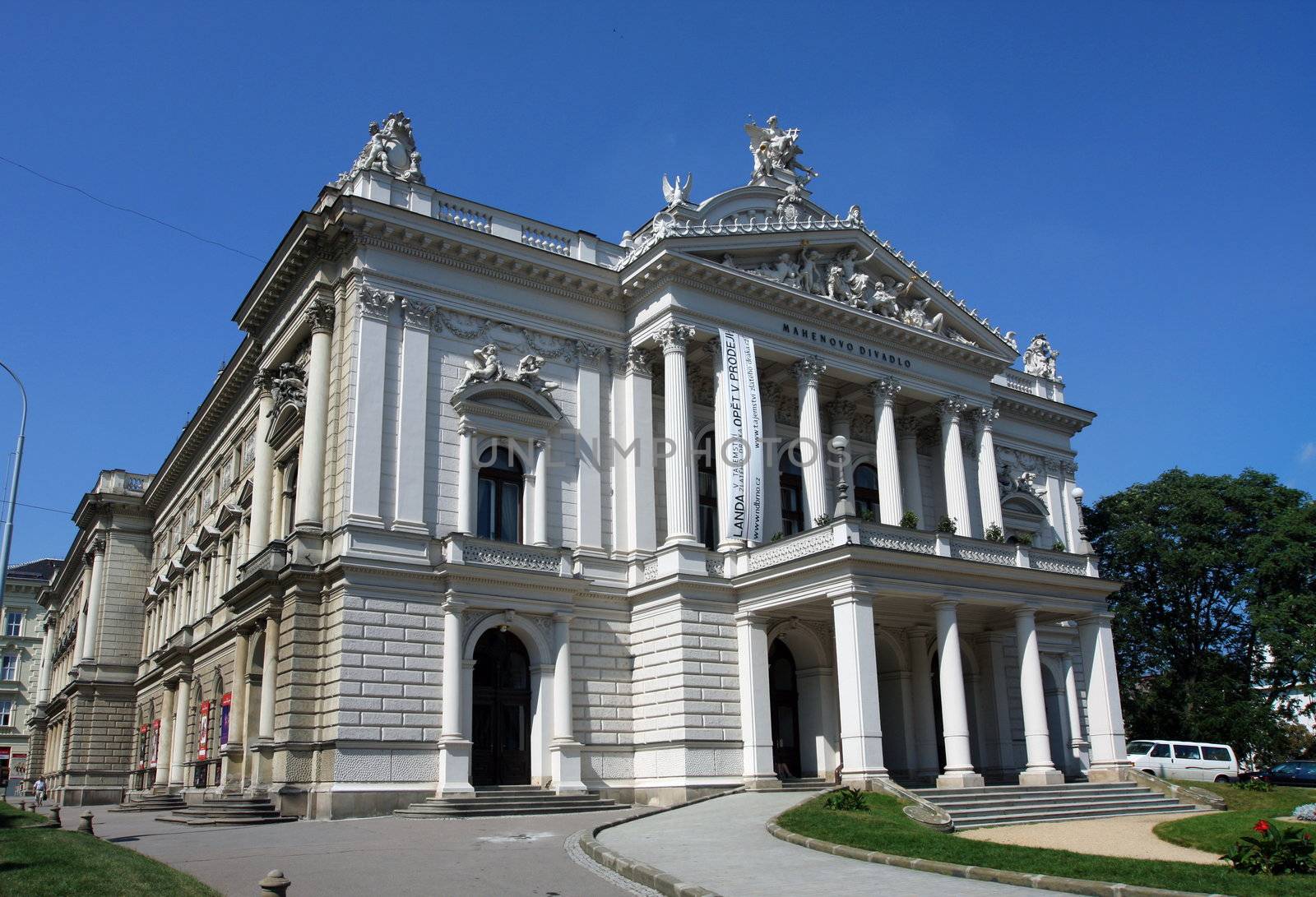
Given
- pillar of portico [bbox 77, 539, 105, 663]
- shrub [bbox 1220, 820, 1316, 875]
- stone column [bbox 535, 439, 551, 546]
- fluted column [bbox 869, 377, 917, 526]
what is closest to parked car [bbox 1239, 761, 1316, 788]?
fluted column [bbox 869, 377, 917, 526]

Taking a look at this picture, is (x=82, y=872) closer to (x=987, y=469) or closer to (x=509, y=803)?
(x=509, y=803)

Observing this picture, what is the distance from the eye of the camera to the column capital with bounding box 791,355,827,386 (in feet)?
117

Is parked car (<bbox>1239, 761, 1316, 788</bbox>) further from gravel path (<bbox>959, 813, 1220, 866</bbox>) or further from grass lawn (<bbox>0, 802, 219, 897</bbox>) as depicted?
grass lawn (<bbox>0, 802, 219, 897</bbox>)

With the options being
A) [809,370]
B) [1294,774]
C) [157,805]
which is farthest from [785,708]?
[157,805]

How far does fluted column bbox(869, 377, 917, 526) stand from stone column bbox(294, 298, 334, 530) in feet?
50.1

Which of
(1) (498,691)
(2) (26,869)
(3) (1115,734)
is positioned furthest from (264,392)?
(3) (1115,734)

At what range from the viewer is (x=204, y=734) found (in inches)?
1423

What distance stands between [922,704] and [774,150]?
1966 cm

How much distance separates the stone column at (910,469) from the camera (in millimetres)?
40072

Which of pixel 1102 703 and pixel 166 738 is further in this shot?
pixel 166 738

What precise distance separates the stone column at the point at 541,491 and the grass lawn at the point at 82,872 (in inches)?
573

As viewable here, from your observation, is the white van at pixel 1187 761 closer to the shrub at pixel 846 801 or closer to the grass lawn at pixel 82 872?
the shrub at pixel 846 801

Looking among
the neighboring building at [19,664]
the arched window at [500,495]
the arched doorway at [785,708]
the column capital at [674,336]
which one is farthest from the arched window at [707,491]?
the neighboring building at [19,664]

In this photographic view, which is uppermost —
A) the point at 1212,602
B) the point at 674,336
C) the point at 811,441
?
the point at 674,336
